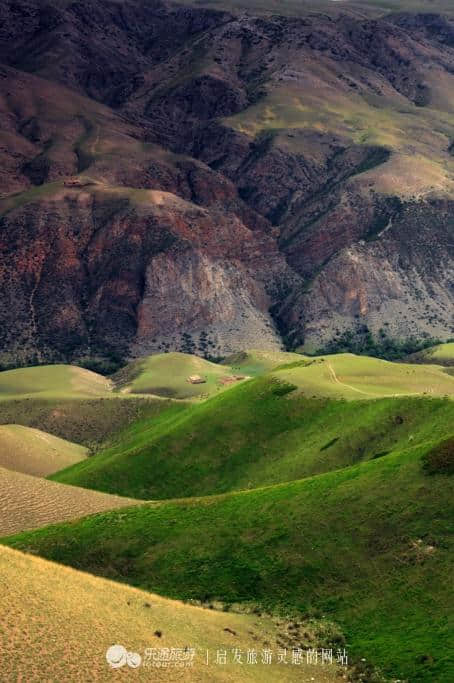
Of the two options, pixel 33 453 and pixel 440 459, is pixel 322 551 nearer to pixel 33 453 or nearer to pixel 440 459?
pixel 440 459

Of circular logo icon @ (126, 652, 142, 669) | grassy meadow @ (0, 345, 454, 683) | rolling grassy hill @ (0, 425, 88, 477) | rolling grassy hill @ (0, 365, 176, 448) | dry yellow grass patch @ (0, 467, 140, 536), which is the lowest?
rolling grassy hill @ (0, 365, 176, 448)

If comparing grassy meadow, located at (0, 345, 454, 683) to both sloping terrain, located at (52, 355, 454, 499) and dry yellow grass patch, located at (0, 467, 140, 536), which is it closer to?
dry yellow grass patch, located at (0, 467, 140, 536)

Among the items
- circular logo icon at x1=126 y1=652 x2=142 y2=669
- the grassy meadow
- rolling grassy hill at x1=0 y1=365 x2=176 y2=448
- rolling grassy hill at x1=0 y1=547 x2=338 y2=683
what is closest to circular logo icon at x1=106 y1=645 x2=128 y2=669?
circular logo icon at x1=126 y1=652 x2=142 y2=669

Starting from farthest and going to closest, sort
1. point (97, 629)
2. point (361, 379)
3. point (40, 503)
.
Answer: point (361, 379) → point (40, 503) → point (97, 629)

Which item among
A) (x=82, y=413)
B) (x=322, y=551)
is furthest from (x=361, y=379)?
(x=322, y=551)

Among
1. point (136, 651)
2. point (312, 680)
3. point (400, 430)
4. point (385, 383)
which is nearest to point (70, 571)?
point (136, 651)
